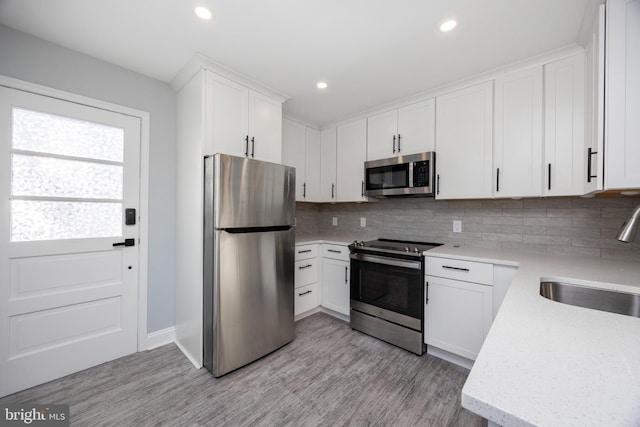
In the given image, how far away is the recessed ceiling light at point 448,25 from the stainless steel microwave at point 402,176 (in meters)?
1.00

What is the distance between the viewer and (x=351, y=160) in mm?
3105

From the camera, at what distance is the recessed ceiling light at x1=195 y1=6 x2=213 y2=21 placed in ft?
4.96

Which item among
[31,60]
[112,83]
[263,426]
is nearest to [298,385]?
[263,426]

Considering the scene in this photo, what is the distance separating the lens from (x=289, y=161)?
3068 millimetres

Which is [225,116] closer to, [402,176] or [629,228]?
[402,176]

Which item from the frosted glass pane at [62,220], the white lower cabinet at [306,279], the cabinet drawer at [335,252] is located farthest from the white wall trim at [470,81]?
the frosted glass pane at [62,220]

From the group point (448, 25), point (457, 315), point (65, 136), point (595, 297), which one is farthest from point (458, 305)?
point (65, 136)

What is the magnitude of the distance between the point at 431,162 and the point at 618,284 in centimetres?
148

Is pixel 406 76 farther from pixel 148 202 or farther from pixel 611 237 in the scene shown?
pixel 148 202

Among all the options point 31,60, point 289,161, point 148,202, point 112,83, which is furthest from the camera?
point 289,161

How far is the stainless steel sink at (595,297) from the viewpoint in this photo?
1.18 meters

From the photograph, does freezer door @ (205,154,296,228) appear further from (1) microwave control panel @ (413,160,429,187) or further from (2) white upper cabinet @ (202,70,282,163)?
(1) microwave control panel @ (413,160,429,187)

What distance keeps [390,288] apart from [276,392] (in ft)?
4.11

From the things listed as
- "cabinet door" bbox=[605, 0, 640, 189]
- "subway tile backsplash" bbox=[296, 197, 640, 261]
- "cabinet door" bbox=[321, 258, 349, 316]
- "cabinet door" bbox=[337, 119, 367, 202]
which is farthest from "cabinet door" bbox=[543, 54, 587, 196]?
"cabinet door" bbox=[321, 258, 349, 316]
